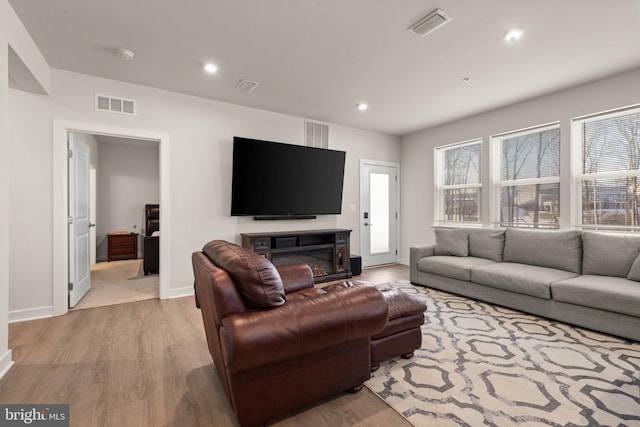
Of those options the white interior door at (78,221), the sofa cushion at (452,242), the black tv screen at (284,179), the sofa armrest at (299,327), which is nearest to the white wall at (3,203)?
the white interior door at (78,221)

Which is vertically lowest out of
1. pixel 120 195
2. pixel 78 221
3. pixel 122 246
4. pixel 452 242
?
pixel 122 246

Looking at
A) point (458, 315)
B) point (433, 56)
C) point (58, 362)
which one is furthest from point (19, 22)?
point (458, 315)

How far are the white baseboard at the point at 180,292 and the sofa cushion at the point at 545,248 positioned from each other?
13.9ft

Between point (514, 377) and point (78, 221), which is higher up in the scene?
point (78, 221)

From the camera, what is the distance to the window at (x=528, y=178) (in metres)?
4.00

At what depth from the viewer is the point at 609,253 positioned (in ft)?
10.0

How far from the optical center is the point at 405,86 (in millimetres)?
3727

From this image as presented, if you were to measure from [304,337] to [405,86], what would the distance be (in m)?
3.37

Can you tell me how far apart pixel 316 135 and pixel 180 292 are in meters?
3.19

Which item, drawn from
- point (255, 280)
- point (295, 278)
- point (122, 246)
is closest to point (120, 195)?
point (122, 246)

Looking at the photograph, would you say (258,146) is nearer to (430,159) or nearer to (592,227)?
(430,159)

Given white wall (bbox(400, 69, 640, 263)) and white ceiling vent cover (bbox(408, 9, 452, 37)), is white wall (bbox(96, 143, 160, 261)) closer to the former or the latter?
white wall (bbox(400, 69, 640, 263))

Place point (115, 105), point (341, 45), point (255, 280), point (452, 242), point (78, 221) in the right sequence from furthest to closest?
point (452, 242) < point (78, 221) < point (115, 105) < point (341, 45) < point (255, 280)

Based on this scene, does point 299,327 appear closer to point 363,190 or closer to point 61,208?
point 61,208
